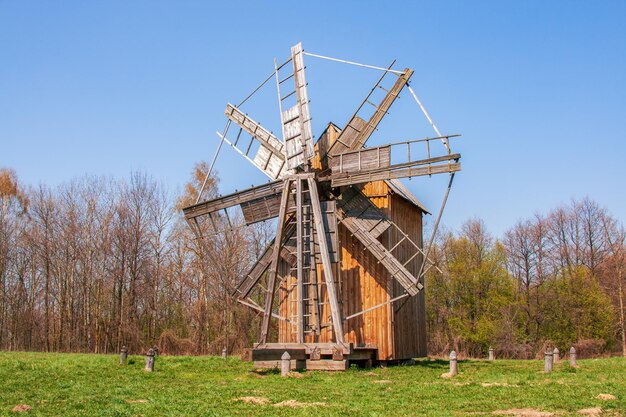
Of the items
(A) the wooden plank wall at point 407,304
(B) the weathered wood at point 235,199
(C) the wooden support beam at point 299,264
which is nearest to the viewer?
(C) the wooden support beam at point 299,264

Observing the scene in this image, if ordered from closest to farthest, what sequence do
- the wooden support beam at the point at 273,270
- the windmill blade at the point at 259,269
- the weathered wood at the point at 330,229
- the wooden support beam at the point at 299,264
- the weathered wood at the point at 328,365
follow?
the weathered wood at the point at 328,365
the wooden support beam at the point at 299,264
the wooden support beam at the point at 273,270
the weathered wood at the point at 330,229
the windmill blade at the point at 259,269

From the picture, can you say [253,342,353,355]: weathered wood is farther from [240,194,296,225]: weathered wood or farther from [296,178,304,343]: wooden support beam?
[240,194,296,225]: weathered wood

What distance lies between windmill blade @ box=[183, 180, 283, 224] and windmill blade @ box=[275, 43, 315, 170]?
3.91 feet

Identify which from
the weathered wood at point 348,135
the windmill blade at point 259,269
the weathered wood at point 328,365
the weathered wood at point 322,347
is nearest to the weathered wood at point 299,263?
the weathered wood at point 322,347

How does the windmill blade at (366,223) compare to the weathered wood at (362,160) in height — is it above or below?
below

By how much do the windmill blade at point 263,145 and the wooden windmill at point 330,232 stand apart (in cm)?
4

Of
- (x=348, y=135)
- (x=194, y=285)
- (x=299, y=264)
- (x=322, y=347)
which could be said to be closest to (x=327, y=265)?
(x=299, y=264)

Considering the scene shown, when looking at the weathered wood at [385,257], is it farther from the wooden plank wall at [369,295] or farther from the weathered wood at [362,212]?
the wooden plank wall at [369,295]

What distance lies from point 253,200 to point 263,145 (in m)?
2.42

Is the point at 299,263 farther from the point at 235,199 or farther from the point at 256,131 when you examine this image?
the point at 256,131

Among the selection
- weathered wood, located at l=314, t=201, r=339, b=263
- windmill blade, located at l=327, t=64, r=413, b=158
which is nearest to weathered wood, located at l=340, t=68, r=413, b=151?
windmill blade, located at l=327, t=64, r=413, b=158

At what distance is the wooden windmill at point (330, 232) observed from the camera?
2142 centimetres

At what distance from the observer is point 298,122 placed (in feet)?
76.4

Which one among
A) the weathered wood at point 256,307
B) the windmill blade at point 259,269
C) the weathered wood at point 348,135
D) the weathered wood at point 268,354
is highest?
the weathered wood at point 348,135
